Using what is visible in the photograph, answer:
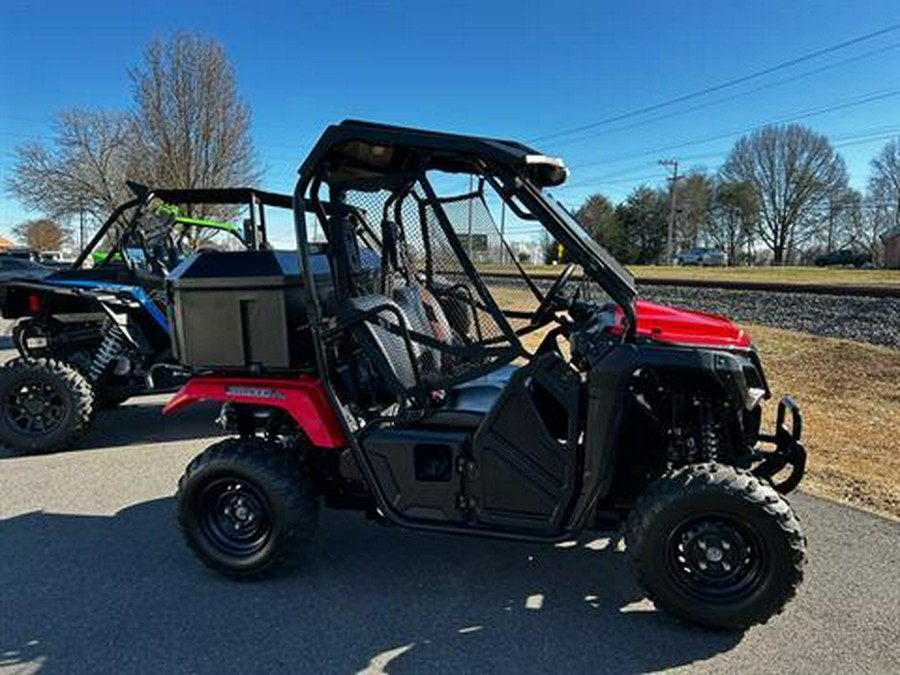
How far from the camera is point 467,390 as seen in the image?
355cm

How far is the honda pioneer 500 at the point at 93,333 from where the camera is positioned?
18.5ft

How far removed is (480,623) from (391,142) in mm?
2157

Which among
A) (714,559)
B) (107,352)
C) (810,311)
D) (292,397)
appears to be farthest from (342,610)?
(810,311)

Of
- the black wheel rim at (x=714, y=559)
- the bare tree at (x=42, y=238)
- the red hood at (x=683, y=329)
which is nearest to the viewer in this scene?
the black wheel rim at (x=714, y=559)

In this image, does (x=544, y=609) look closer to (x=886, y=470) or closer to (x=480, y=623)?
(x=480, y=623)

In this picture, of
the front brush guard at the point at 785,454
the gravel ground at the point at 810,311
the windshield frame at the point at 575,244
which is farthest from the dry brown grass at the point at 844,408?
the windshield frame at the point at 575,244

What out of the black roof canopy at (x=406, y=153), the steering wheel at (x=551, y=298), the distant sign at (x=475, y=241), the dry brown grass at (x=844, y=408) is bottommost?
the dry brown grass at (x=844, y=408)

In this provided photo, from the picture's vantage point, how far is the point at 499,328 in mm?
3215

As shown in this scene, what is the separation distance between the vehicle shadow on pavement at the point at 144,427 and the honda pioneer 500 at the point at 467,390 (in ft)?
9.06

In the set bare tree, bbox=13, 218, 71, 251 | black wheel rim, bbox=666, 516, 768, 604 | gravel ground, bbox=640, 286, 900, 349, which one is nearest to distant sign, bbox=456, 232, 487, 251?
black wheel rim, bbox=666, 516, 768, 604

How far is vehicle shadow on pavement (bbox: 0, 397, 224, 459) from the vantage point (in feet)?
19.5

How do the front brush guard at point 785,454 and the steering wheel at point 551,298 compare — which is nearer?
the front brush guard at point 785,454

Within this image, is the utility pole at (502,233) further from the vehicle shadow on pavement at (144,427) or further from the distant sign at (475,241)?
the vehicle shadow on pavement at (144,427)

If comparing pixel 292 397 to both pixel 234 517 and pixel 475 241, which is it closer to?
pixel 234 517
